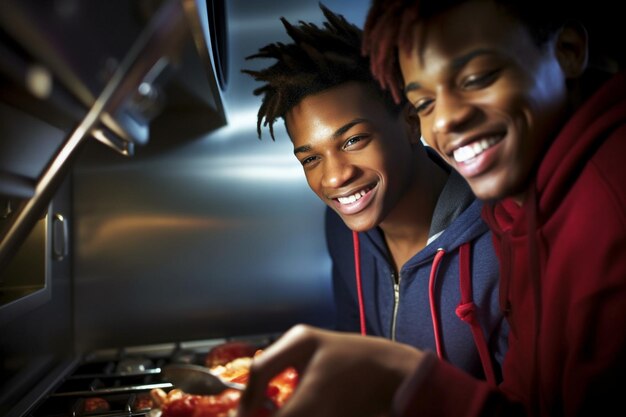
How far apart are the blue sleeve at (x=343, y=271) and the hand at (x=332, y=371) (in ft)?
2.89

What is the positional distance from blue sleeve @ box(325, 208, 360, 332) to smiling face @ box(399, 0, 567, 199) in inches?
32.8

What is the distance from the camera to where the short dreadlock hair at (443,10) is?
0.75 metres

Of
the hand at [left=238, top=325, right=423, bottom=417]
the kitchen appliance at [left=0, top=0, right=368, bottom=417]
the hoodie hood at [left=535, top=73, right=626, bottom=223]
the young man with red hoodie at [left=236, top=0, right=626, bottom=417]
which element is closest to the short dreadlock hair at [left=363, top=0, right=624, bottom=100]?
the young man with red hoodie at [left=236, top=0, right=626, bottom=417]

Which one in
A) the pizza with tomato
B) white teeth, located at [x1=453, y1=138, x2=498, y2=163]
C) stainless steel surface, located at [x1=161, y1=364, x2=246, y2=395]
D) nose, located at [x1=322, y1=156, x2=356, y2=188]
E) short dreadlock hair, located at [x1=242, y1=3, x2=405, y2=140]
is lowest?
the pizza with tomato

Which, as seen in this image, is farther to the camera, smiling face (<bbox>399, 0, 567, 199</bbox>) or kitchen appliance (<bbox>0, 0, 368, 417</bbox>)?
kitchen appliance (<bbox>0, 0, 368, 417</bbox>)

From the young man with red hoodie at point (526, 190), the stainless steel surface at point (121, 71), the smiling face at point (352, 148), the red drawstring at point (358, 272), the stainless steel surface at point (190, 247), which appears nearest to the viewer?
the stainless steel surface at point (121, 71)

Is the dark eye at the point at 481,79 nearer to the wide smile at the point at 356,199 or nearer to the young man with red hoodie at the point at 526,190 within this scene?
the young man with red hoodie at the point at 526,190

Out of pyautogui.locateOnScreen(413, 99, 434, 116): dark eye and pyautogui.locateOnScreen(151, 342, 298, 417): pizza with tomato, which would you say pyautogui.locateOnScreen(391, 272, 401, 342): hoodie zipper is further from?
pyautogui.locateOnScreen(413, 99, 434, 116): dark eye

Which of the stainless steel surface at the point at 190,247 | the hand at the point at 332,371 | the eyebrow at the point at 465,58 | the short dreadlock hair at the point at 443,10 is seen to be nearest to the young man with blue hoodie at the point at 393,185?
the short dreadlock hair at the point at 443,10

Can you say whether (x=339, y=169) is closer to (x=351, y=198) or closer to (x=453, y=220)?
(x=351, y=198)

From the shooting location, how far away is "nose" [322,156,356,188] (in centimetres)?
112

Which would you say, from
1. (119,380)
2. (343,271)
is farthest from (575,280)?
(119,380)

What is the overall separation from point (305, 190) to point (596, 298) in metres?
1.27

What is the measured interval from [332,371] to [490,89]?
480 millimetres
